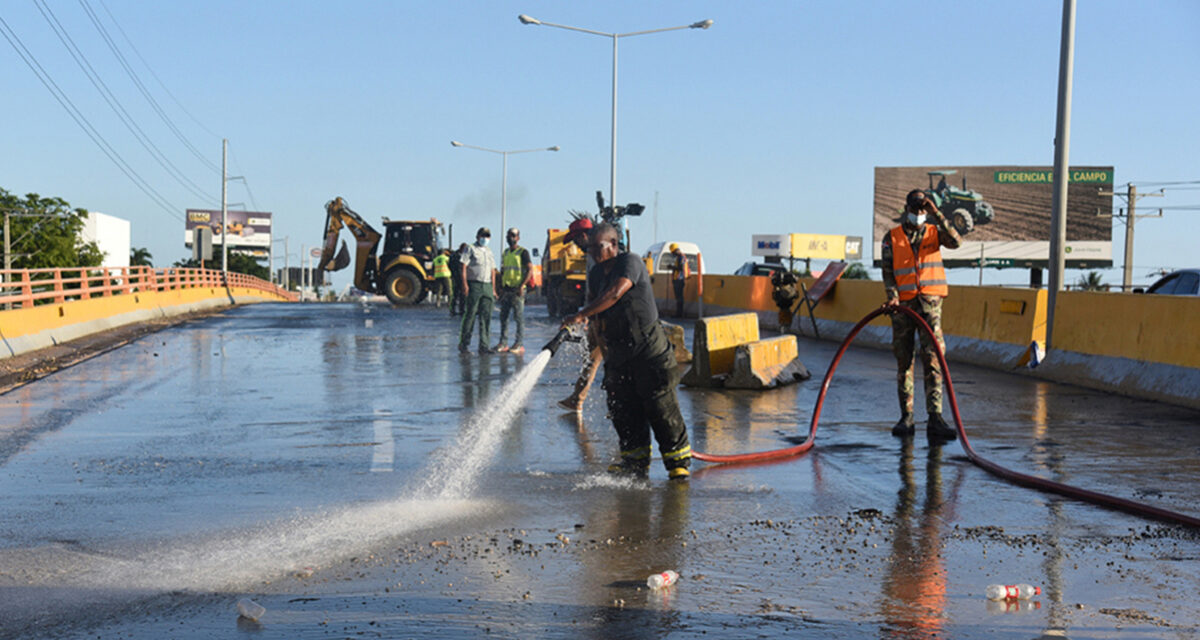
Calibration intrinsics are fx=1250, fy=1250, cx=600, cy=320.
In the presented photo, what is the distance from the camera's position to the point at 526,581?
501 centimetres

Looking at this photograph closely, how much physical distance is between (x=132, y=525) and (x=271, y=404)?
5.47 metres

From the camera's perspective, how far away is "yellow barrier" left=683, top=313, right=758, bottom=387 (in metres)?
13.2

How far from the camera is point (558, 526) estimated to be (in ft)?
20.0

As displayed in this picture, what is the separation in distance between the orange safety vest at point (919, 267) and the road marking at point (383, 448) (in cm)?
405

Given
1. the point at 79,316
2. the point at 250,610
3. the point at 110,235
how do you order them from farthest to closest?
the point at 110,235
the point at 79,316
the point at 250,610

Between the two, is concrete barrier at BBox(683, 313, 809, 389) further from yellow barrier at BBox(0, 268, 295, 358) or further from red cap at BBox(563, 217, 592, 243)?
yellow barrier at BBox(0, 268, 295, 358)

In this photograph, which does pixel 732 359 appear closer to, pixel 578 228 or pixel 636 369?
pixel 578 228

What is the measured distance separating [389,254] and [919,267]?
112ft

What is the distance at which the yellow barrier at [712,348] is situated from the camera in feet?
43.2

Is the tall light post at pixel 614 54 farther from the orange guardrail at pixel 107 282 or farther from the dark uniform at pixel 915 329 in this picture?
the dark uniform at pixel 915 329

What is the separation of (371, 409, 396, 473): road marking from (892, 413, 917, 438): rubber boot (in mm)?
3802

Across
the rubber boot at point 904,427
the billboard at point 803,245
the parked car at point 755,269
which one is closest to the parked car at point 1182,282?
the rubber boot at point 904,427

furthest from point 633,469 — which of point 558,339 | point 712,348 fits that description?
point 712,348

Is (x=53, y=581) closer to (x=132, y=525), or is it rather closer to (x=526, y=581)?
(x=132, y=525)
